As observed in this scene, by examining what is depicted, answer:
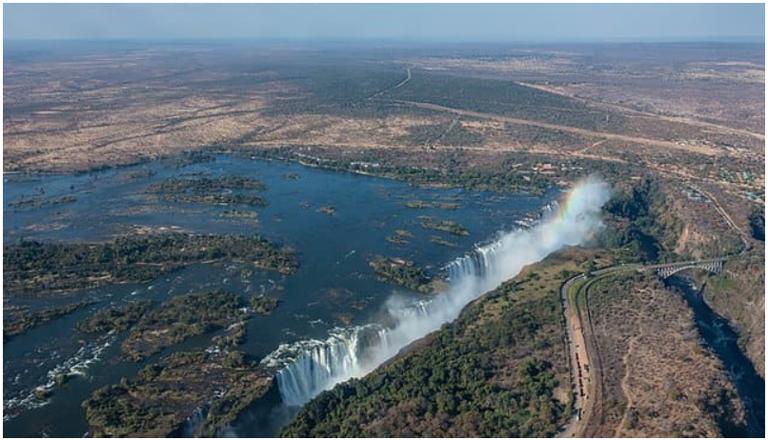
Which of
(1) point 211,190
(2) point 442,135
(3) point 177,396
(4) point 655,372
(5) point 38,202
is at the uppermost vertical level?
(2) point 442,135

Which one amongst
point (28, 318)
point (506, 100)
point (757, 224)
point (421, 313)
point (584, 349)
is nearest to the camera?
point (584, 349)

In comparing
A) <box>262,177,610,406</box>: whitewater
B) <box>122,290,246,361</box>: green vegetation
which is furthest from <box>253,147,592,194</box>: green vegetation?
<box>122,290,246,361</box>: green vegetation

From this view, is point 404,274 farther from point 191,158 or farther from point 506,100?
point 506,100

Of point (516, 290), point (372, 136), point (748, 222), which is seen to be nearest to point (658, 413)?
point (516, 290)

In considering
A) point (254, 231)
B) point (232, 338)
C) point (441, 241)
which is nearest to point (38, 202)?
point (254, 231)

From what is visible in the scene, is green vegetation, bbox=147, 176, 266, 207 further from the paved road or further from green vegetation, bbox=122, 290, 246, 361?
the paved road

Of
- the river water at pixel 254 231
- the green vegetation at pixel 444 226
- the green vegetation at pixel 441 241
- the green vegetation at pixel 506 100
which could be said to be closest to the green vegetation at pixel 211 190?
the river water at pixel 254 231

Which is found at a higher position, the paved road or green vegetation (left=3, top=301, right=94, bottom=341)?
the paved road
